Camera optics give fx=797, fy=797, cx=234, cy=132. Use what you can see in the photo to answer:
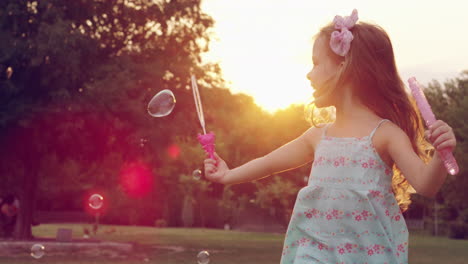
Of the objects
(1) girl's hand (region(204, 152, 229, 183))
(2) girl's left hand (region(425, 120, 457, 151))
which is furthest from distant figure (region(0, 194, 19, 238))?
(2) girl's left hand (region(425, 120, 457, 151))

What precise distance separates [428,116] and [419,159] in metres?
0.29

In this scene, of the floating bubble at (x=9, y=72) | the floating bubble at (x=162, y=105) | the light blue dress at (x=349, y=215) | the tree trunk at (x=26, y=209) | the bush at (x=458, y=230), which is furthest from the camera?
the bush at (x=458, y=230)

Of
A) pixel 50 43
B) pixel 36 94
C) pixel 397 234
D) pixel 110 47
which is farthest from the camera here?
pixel 110 47

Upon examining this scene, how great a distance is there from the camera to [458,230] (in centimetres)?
4478

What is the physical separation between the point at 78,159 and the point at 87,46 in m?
6.05

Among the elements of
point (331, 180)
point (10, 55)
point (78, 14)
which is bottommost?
point (331, 180)

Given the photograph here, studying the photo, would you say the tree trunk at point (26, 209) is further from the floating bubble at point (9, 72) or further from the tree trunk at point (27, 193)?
the floating bubble at point (9, 72)

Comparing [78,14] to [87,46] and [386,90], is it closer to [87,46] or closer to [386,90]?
[87,46]

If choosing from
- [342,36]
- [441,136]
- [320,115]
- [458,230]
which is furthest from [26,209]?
[441,136]

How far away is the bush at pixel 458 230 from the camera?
4431 centimetres

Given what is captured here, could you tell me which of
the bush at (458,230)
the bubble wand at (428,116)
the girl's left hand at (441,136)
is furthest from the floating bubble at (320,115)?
the bush at (458,230)

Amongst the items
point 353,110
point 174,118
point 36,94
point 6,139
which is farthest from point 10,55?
point 353,110

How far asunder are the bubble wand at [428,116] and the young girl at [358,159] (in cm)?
19

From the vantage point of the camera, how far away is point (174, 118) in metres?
26.2
